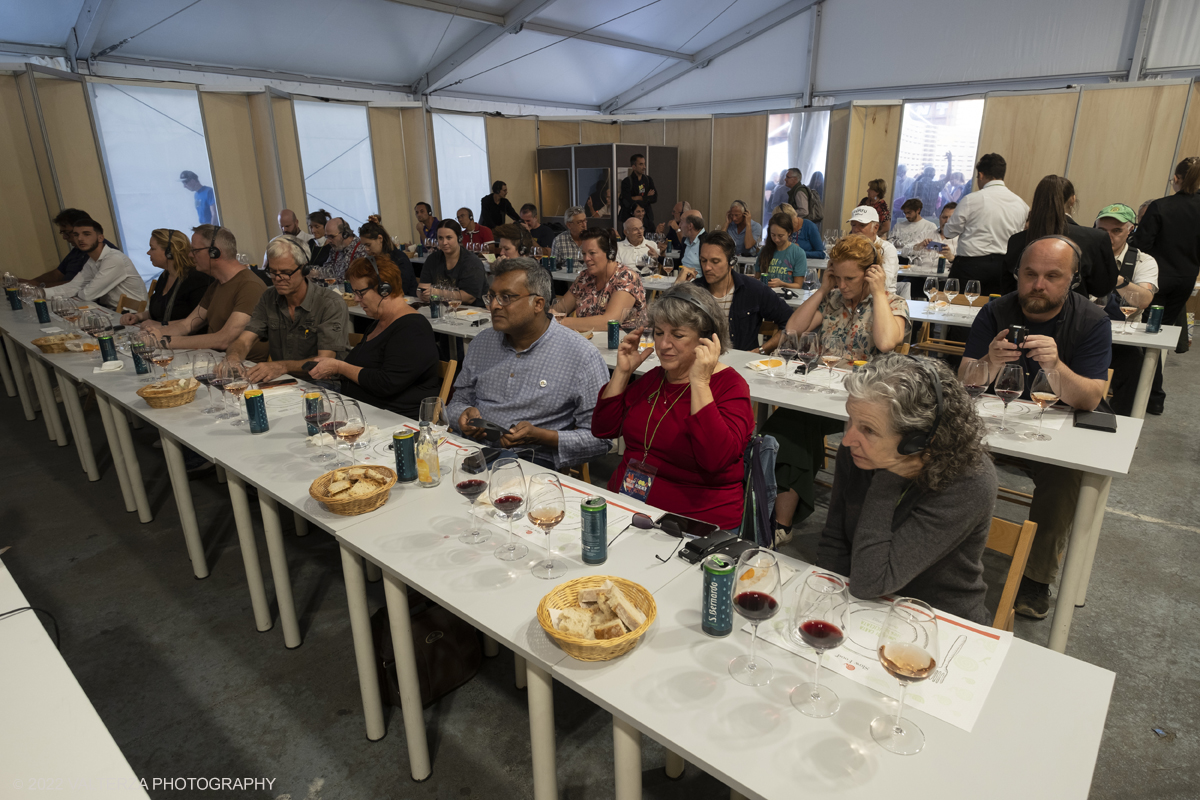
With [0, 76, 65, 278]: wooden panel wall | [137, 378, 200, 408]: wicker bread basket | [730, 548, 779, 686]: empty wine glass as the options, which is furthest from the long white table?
[0, 76, 65, 278]: wooden panel wall

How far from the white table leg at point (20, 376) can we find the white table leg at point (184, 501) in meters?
3.43

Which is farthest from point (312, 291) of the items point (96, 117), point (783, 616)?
point (96, 117)

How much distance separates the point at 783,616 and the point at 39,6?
1125 cm

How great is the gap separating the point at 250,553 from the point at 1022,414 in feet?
10.7

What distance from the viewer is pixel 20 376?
213 inches

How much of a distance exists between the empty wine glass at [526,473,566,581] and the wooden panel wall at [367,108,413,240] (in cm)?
1049

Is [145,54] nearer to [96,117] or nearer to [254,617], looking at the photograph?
Answer: [96,117]

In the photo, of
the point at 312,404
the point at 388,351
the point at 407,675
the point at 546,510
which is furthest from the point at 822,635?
the point at 388,351

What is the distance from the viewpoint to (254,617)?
9.62ft

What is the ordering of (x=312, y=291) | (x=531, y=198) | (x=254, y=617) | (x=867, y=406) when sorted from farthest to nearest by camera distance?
(x=531, y=198), (x=312, y=291), (x=254, y=617), (x=867, y=406)

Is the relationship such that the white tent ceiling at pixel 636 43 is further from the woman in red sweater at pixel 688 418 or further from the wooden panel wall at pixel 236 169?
the woman in red sweater at pixel 688 418

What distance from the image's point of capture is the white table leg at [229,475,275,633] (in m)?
2.59

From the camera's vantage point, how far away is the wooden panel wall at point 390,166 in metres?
11.1

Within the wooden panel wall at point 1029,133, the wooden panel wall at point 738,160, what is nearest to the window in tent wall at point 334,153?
the wooden panel wall at point 738,160
